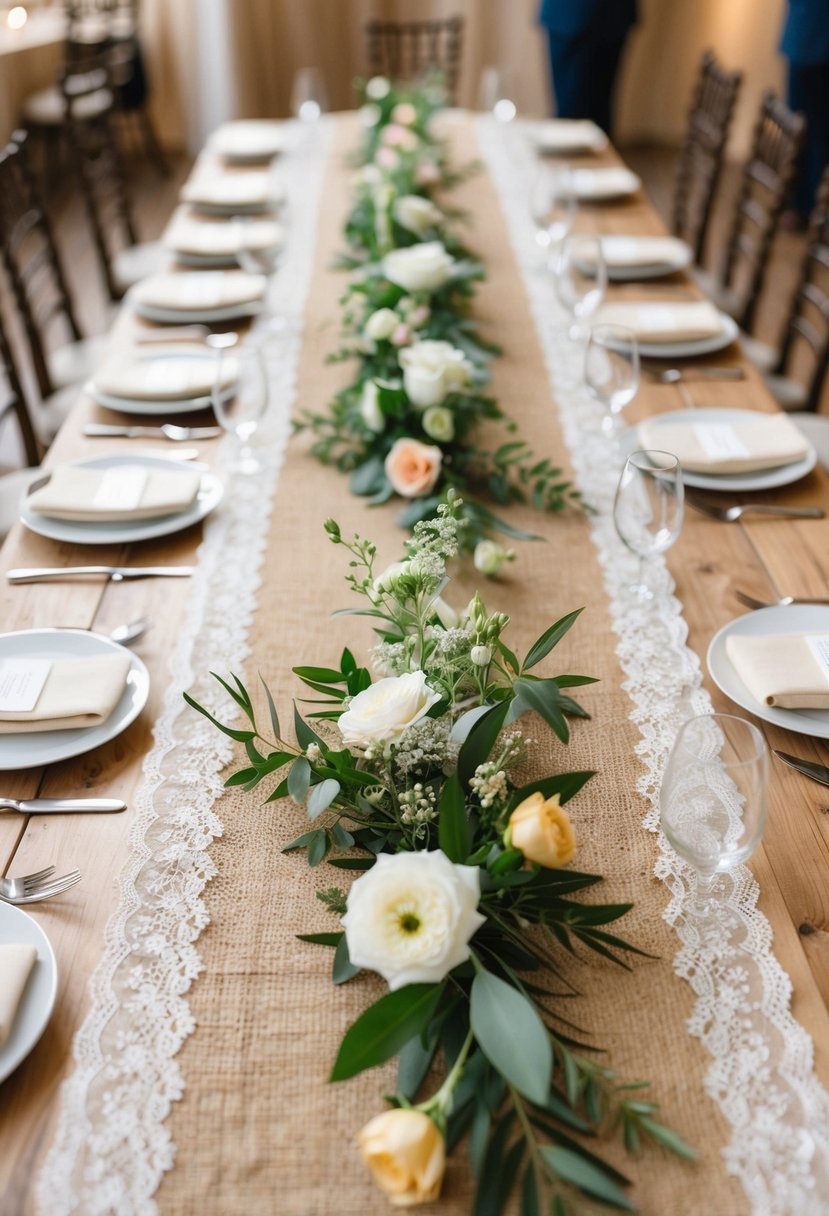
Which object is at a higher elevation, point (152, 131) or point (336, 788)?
point (336, 788)

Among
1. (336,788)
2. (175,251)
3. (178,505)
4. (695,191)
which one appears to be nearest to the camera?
(336,788)

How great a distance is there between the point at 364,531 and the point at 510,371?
618 mm

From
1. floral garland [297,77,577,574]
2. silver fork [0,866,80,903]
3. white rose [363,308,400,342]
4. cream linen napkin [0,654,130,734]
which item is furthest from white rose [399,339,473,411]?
silver fork [0,866,80,903]

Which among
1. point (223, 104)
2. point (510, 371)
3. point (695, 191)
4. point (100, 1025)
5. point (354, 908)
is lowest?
point (695, 191)

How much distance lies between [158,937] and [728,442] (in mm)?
1118

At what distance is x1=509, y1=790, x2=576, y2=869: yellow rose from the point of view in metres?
0.79

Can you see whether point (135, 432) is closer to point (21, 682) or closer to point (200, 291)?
point (200, 291)

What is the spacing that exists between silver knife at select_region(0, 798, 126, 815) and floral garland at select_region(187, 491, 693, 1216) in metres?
0.14

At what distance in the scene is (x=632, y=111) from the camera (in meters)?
6.29

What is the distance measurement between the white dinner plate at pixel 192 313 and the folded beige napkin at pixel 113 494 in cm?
66

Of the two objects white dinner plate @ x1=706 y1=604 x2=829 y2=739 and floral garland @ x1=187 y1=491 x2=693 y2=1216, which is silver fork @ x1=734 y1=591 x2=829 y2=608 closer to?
white dinner plate @ x1=706 y1=604 x2=829 y2=739

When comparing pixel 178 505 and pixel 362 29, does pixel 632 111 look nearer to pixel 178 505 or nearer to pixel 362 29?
pixel 362 29

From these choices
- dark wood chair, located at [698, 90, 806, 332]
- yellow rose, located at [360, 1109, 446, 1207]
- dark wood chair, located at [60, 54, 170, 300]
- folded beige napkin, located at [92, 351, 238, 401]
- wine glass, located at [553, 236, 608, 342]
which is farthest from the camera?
dark wood chair, located at [60, 54, 170, 300]

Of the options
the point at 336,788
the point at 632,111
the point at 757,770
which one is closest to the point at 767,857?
the point at 757,770
